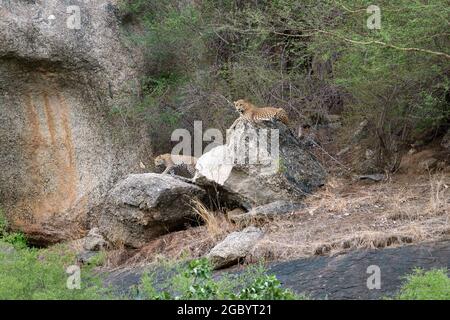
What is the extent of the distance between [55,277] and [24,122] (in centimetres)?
723

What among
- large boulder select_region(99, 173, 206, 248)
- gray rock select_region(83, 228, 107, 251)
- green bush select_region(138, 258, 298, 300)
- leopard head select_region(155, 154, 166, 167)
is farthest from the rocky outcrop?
green bush select_region(138, 258, 298, 300)

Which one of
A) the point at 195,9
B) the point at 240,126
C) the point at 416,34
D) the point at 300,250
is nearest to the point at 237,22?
the point at 195,9

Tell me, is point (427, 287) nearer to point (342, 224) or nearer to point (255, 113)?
point (342, 224)

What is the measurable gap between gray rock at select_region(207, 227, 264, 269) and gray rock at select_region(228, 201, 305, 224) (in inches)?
30.6

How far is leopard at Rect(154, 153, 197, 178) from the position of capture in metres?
17.2

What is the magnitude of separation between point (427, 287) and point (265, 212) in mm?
4573

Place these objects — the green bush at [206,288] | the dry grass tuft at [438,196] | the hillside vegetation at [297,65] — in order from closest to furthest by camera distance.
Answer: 1. the green bush at [206,288]
2. the dry grass tuft at [438,196]
3. the hillside vegetation at [297,65]

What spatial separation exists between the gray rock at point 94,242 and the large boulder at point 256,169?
1.92 m

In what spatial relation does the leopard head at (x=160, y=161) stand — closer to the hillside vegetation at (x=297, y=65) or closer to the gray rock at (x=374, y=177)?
the hillside vegetation at (x=297, y=65)

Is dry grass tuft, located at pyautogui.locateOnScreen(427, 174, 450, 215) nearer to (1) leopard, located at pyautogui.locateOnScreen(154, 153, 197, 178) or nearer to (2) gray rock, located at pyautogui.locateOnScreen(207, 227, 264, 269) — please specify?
(2) gray rock, located at pyautogui.locateOnScreen(207, 227, 264, 269)

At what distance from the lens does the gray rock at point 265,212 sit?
538 inches

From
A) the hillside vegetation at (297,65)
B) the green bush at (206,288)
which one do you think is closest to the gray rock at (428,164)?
the hillside vegetation at (297,65)

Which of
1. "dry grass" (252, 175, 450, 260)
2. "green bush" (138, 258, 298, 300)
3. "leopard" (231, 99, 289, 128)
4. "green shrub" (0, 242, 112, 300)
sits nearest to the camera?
"green bush" (138, 258, 298, 300)

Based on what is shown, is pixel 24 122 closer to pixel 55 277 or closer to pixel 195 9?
pixel 195 9
